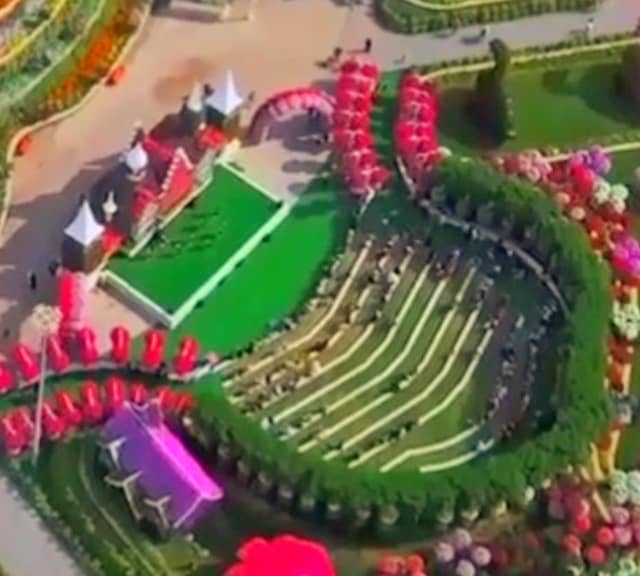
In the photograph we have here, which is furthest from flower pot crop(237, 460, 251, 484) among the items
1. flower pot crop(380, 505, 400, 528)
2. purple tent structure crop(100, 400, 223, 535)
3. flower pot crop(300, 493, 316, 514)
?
flower pot crop(380, 505, 400, 528)

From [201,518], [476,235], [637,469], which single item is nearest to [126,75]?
[476,235]

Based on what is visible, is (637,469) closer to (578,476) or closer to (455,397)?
(578,476)

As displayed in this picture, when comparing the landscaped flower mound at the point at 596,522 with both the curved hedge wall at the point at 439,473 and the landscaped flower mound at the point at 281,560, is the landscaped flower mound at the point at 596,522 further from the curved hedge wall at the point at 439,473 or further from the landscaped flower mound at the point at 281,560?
the landscaped flower mound at the point at 281,560

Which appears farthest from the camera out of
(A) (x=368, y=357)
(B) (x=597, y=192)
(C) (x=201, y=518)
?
(B) (x=597, y=192)

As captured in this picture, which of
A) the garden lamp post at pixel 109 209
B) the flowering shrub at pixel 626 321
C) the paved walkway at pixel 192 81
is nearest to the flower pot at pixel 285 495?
the paved walkway at pixel 192 81

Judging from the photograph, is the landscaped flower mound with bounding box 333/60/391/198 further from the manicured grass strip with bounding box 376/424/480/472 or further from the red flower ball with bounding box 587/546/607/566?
the red flower ball with bounding box 587/546/607/566
